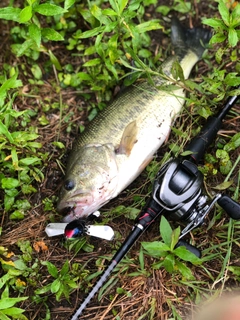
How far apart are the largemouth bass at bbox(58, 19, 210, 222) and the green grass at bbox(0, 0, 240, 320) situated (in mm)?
155

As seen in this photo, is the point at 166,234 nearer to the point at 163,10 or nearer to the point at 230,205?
the point at 230,205

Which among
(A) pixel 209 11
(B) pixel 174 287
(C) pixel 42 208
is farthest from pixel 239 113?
(C) pixel 42 208

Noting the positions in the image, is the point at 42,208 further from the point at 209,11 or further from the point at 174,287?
the point at 209,11

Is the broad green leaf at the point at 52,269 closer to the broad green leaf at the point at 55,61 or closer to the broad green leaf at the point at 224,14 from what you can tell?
the broad green leaf at the point at 55,61

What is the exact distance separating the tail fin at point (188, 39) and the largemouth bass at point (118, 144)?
190 millimetres

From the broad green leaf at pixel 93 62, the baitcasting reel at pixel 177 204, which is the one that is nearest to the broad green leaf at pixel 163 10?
the broad green leaf at pixel 93 62

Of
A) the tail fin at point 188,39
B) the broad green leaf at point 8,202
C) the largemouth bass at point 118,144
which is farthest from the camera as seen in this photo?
the tail fin at point 188,39

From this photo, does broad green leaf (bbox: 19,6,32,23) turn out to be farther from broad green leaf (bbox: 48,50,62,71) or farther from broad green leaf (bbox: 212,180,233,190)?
broad green leaf (bbox: 212,180,233,190)

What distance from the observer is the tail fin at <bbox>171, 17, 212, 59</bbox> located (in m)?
4.32

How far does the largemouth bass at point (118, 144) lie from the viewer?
3742 millimetres

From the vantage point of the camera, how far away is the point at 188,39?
4.36m

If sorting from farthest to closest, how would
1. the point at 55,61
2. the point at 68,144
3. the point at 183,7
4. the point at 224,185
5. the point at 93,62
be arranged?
the point at 183,7 < the point at 55,61 < the point at 68,144 < the point at 93,62 < the point at 224,185

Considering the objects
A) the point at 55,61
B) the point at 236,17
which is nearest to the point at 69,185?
the point at 55,61

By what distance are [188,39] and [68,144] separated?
5.02 feet
